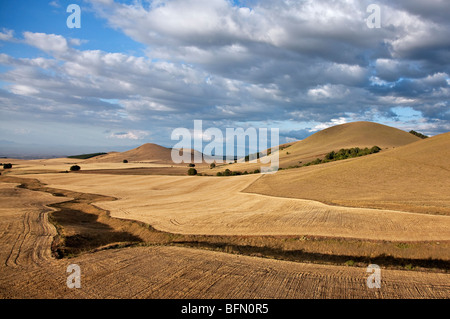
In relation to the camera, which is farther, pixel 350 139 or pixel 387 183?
pixel 350 139

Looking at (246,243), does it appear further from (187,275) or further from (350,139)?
(350,139)

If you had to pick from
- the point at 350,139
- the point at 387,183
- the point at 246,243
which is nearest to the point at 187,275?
the point at 246,243

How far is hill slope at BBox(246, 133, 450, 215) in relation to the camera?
32944 mm

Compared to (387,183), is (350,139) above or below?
above

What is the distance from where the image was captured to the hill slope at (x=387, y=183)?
108 ft

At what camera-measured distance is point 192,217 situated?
28.7 m

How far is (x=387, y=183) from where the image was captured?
44.0 metres

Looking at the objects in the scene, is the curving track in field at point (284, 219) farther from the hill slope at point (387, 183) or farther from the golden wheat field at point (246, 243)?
the hill slope at point (387, 183)

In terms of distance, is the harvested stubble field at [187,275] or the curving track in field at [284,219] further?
the curving track in field at [284,219]
